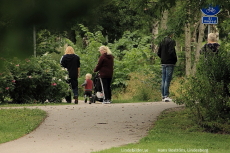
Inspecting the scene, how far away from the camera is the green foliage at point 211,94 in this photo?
32.8 ft

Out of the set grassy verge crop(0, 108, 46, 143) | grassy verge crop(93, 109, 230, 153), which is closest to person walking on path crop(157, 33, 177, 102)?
grassy verge crop(0, 108, 46, 143)

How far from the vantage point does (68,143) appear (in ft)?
28.3

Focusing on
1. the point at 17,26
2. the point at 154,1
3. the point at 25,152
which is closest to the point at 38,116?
the point at 154,1

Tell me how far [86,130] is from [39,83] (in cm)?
791

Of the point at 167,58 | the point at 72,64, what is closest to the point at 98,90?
the point at 72,64

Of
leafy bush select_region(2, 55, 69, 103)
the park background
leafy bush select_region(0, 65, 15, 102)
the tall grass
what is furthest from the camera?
the tall grass

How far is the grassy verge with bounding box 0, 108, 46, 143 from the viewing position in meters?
9.57

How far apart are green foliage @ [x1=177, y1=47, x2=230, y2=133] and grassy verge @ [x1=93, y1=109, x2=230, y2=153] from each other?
0.96 feet

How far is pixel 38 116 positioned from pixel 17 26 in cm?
842

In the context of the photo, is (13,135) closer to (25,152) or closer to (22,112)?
(25,152)

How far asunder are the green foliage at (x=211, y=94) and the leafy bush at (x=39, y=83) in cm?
778

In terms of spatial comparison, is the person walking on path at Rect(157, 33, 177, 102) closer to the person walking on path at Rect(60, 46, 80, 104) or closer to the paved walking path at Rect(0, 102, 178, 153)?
the paved walking path at Rect(0, 102, 178, 153)

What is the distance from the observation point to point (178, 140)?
8672 mm

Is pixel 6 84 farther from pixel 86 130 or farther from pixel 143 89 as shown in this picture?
pixel 86 130
